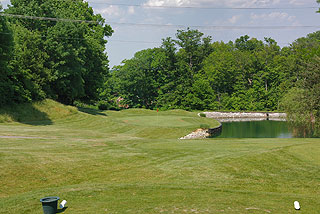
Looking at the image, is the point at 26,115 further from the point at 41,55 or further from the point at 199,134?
the point at 199,134

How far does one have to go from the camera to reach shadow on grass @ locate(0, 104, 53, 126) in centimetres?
3966

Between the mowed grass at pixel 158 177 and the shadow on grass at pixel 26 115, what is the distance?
63.3ft

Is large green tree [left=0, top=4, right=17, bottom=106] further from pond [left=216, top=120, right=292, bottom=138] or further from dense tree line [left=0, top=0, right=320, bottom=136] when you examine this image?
pond [left=216, top=120, right=292, bottom=138]

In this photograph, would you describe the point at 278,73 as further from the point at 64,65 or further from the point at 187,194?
the point at 187,194

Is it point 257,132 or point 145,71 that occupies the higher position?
point 145,71

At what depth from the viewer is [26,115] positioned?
42156mm

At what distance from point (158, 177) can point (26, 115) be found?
102ft

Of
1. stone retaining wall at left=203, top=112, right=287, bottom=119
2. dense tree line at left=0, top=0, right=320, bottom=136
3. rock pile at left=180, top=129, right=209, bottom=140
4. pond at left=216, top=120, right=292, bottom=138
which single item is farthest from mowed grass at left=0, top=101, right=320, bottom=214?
stone retaining wall at left=203, top=112, right=287, bottom=119

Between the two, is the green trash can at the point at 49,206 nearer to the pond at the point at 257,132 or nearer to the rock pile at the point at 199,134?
the rock pile at the point at 199,134

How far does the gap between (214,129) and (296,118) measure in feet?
36.6

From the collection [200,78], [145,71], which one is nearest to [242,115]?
[200,78]

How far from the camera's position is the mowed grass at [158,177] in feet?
34.8

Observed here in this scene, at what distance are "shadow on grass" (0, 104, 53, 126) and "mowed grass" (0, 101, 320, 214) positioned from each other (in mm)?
19285

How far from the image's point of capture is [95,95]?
221ft
